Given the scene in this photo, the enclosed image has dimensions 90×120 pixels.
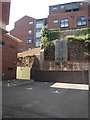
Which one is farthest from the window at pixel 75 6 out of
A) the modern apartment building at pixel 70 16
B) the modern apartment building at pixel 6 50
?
the modern apartment building at pixel 6 50

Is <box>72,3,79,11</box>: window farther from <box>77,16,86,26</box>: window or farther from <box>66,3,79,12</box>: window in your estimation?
<box>77,16,86,26</box>: window

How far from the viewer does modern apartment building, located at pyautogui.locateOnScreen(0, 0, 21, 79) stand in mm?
18280

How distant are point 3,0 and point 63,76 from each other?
499 inches

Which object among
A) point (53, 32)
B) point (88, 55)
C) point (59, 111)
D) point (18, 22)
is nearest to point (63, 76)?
point (88, 55)

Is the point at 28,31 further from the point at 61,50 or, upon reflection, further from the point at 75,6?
the point at 61,50

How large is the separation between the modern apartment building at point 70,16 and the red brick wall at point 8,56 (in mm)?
17369

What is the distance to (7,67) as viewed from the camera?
23.3 metres

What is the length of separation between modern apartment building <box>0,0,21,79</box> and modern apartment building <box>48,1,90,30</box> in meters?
17.3

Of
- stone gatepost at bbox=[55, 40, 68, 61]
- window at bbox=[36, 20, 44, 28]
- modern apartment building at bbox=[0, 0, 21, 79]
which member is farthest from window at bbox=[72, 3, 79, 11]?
modern apartment building at bbox=[0, 0, 21, 79]

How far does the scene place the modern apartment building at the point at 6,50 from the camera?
18.3 meters

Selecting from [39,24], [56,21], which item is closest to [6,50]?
[56,21]

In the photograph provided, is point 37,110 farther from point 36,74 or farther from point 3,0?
point 36,74

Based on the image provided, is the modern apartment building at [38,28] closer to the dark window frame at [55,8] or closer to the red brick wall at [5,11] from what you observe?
the dark window frame at [55,8]

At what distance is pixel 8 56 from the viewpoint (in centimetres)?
2384
